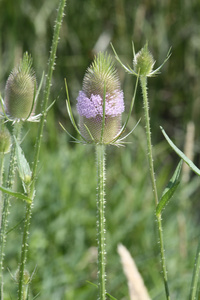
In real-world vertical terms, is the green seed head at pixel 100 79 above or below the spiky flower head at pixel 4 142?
above

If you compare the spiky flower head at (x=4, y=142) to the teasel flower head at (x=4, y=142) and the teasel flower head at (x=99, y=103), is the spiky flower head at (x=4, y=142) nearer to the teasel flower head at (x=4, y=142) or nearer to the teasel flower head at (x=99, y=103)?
the teasel flower head at (x=4, y=142)

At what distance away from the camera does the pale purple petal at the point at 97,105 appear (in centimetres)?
66

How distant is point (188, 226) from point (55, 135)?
735 mm

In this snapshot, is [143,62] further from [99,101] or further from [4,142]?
[4,142]

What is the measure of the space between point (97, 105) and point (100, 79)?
34 mm

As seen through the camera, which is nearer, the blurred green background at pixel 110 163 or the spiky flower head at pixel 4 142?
the spiky flower head at pixel 4 142

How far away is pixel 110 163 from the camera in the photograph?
2566 millimetres

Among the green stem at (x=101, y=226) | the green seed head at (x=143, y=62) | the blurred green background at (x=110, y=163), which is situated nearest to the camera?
the green stem at (x=101, y=226)

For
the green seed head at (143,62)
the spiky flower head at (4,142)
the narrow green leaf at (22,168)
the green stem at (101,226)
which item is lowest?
the green stem at (101,226)

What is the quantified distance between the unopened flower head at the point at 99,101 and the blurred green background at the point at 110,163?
650 millimetres

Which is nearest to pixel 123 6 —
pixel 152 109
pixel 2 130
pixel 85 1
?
pixel 85 1

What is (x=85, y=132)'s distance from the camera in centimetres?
68

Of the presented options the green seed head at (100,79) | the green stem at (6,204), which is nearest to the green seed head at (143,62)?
the green seed head at (100,79)

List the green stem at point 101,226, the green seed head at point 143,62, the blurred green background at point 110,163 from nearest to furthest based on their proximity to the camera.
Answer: the green stem at point 101,226 → the green seed head at point 143,62 → the blurred green background at point 110,163
